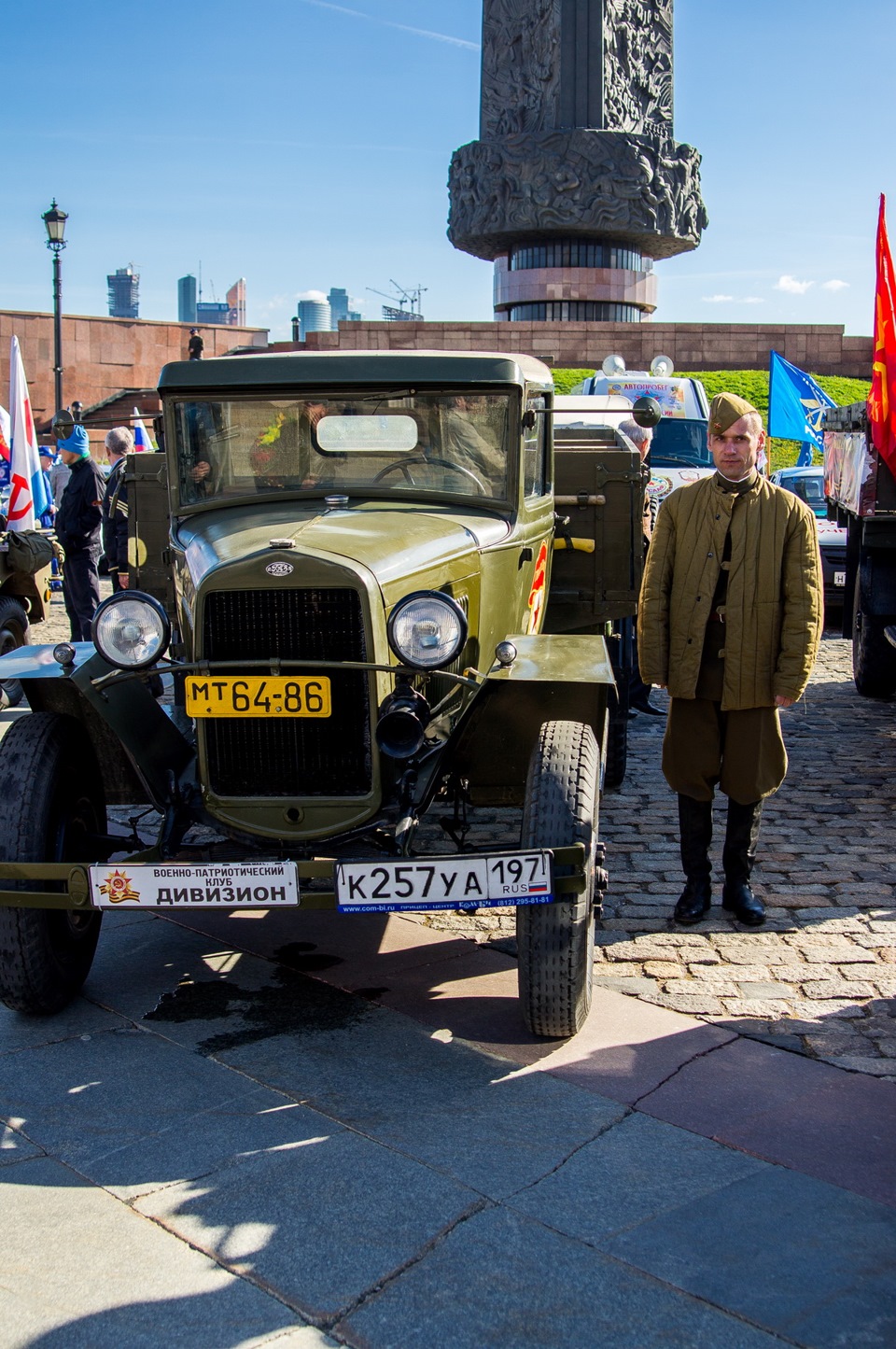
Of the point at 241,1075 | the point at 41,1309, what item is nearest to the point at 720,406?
the point at 241,1075

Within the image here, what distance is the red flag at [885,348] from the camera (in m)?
8.30

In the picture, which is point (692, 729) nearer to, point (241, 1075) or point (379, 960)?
point (379, 960)

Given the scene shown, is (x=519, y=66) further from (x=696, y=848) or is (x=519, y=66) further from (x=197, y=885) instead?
(x=197, y=885)

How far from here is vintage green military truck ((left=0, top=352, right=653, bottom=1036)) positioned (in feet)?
13.8

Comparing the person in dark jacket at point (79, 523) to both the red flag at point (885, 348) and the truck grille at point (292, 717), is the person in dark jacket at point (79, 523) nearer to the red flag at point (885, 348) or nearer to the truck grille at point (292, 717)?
the red flag at point (885, 348)

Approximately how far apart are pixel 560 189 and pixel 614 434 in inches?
1272

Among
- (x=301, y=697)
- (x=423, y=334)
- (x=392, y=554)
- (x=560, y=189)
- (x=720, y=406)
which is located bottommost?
(x=301, y=697)

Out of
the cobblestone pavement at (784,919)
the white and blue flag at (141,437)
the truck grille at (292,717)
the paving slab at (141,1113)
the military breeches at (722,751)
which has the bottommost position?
the paving slab at (141,1113)

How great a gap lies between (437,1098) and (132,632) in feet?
6.19

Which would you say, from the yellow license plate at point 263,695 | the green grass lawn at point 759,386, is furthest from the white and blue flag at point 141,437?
the yellow license plate at point 263,695

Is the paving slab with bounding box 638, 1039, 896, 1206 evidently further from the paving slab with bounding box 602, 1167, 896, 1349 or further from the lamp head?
the lamp head

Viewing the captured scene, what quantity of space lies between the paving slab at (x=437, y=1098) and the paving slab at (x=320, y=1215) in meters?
0.13

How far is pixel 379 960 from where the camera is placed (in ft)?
16.9

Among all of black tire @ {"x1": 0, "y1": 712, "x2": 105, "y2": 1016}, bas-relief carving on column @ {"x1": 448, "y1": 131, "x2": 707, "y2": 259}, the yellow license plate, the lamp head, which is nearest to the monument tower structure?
bas-relief carving on column @ {"x1": 448, "y1": 131, "x2": 707, "y2": 259}
